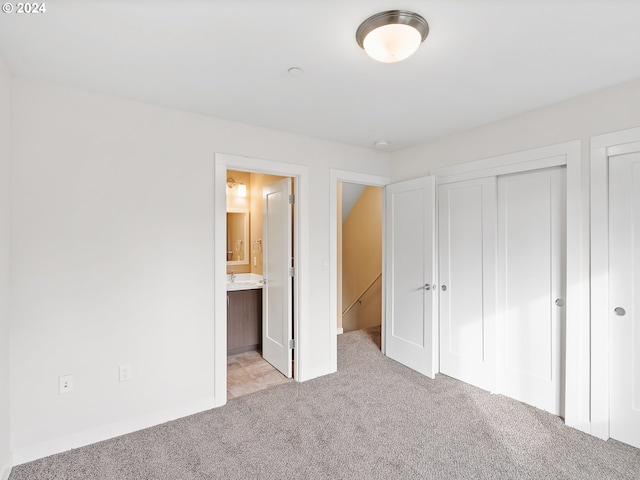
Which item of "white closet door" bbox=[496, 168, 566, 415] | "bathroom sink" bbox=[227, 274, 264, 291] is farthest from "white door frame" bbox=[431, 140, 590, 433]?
"bathroom sink" bbox=[227, 274, 264, 291]

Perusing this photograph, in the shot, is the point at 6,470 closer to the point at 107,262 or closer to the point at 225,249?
the point at 107,262

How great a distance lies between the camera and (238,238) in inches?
179

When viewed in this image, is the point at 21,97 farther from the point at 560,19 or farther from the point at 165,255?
the point at 560,19

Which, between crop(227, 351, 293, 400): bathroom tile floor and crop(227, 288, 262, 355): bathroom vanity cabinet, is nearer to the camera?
crop(227, 351, 293, 400): bathroom tile floor

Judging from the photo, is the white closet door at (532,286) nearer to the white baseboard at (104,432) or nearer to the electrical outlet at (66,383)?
the white baseboard at (104,432)

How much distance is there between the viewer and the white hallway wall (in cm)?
222

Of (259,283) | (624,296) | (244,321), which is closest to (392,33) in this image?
(624,296)

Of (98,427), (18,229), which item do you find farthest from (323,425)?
(18,229)

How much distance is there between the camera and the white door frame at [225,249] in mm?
2781

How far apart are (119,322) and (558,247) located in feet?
11.0

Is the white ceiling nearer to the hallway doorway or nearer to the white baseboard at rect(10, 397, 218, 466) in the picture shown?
the white baseboard at rect(10, 397, 218, 466)

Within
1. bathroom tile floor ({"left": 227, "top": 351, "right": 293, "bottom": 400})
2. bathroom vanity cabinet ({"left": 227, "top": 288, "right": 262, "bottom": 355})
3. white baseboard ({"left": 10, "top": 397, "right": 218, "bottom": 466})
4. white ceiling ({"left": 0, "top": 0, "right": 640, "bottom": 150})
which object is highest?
white ceiling ({"left": 0, "top": 0, "right": 640, "bottom": 150})

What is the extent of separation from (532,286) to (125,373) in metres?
3.25

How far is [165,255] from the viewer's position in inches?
100
